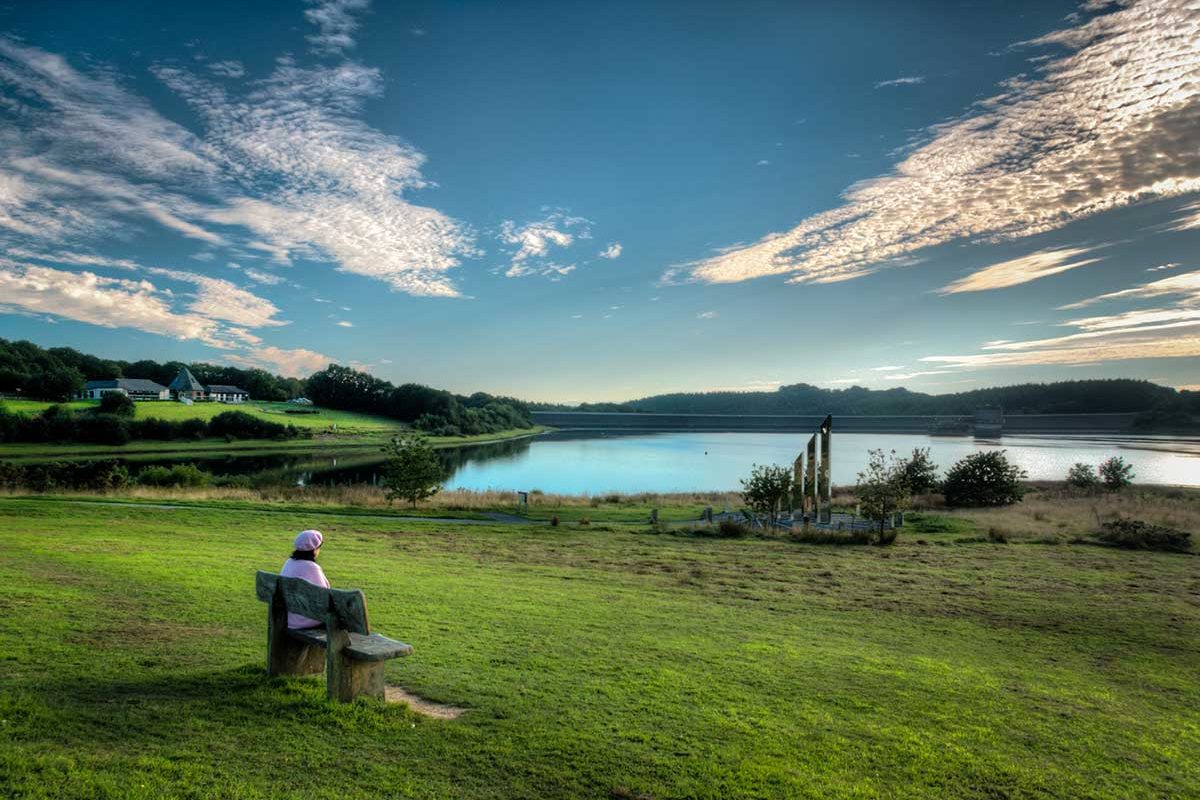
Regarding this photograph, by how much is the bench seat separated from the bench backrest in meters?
0.19

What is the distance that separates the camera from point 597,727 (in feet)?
17.3

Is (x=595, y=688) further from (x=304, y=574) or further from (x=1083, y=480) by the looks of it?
(x=1083, y=480)

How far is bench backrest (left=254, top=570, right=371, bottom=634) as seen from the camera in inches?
199

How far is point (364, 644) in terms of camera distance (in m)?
5.41

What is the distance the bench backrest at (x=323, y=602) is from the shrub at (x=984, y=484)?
39733mm

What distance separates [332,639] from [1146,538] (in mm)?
26025

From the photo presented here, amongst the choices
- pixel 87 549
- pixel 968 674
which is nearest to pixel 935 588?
pixel 968 674

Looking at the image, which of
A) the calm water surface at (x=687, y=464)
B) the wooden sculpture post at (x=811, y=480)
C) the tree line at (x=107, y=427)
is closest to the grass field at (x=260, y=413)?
the tree line at (x=107, y=427)

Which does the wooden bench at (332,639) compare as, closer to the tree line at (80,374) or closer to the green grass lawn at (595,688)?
the green grass lawn at (595,688)

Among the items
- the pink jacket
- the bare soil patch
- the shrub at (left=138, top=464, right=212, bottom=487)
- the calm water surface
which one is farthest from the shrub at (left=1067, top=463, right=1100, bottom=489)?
the shrub at (left=138, top=464, right=212, bottom=487)

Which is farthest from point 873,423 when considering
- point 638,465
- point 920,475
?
point 920,475

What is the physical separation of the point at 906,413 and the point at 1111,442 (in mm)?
53288

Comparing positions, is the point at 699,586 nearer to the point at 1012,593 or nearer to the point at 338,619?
the point at 1012,593

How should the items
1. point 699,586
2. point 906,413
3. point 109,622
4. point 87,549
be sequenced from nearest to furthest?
1. point 109,622
2. point 87,549
3. point 699,586
4. point 906,413
